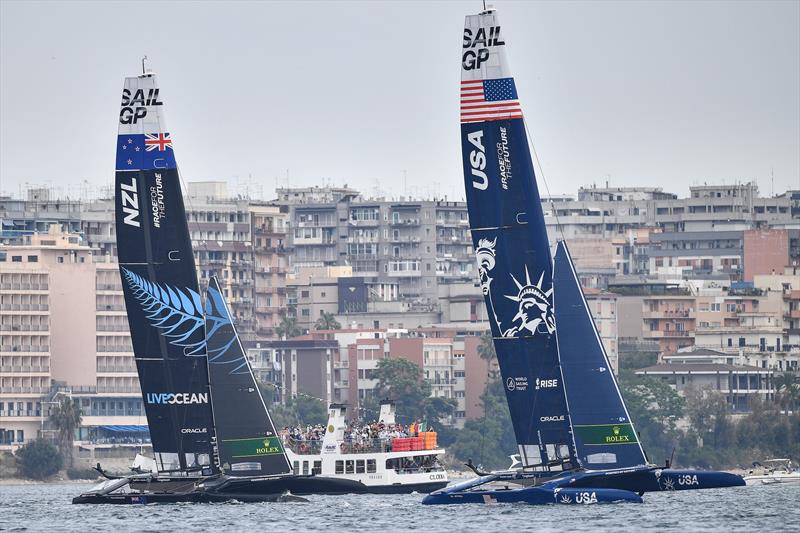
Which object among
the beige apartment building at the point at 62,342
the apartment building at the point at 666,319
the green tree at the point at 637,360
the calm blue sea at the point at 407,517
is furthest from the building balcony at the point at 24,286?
the calm blue sea at the point at 407,517

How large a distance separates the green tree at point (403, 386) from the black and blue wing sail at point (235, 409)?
88.0m

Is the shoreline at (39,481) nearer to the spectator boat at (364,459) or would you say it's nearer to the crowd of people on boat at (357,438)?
the crowd of people on boat at (357,438)

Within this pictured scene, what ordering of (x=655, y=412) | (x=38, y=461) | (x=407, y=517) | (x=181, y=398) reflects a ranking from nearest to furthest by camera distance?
(x=407, y=517) → (x=181, y=398) → (x=38, y=461) → (x=655, y=412)

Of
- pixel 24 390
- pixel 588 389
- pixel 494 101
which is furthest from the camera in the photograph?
pixel 24 390

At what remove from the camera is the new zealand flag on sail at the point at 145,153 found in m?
77.8

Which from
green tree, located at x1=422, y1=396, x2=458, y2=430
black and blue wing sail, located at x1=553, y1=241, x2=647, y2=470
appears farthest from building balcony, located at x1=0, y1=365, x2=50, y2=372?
black and blue wing sail, located at x1=553, y1=241, x2=647, y2=470

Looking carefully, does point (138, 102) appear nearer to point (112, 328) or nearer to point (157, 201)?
point (157, 201)

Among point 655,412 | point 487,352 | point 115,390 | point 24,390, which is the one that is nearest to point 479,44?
point 655,412

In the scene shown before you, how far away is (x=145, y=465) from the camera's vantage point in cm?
8200

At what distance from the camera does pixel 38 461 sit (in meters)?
164

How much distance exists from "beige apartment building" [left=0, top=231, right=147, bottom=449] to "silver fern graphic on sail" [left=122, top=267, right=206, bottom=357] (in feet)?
325

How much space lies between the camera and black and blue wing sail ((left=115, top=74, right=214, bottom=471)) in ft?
255

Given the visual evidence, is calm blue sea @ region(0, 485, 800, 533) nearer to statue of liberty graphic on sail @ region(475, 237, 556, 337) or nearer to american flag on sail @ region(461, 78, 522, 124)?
statue of liberty graphic on sail @ region(475, 237, 556, 337)

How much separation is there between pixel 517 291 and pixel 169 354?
43.9ft
